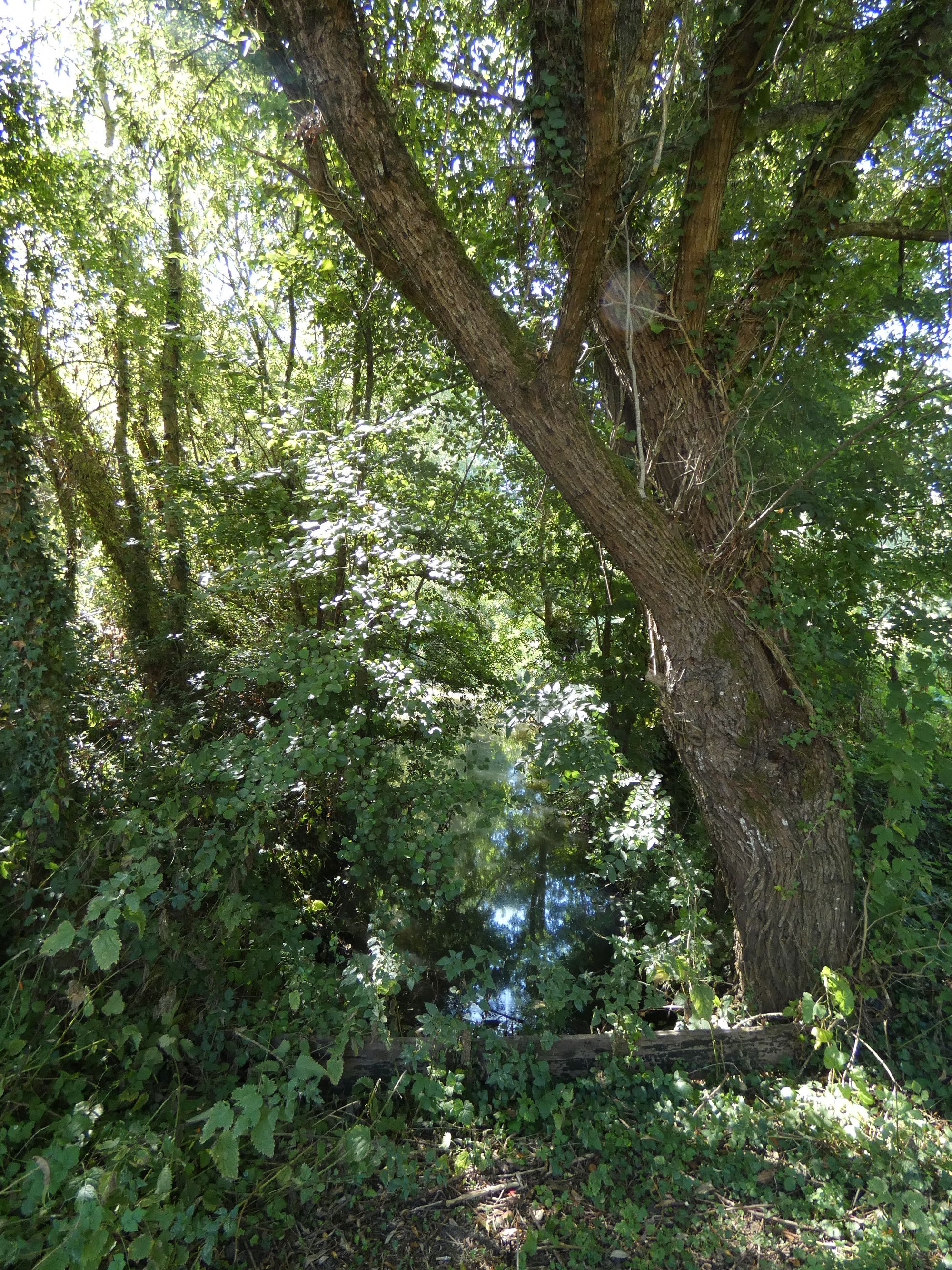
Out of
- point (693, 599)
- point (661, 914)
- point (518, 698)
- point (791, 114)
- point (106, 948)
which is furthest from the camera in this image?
point (661, 914)

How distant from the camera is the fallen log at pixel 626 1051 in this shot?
2.64 m

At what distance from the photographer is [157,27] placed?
489 cm

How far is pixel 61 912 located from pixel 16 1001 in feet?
1.07

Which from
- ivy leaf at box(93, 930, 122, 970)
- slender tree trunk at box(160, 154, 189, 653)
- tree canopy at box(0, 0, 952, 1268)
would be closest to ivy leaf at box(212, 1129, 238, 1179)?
tree canopy at box(0, 0, 952, 1268)

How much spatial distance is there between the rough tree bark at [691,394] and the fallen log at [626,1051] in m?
0.27

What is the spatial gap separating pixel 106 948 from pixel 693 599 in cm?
281

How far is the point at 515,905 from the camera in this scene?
5.19 m

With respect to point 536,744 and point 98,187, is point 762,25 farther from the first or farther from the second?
point 98,187

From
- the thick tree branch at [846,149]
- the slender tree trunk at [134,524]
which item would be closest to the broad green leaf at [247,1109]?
the thick tree branch at [846,149]

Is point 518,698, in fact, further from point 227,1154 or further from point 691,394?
point 227,1154

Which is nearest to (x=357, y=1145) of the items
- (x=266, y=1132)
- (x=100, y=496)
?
(x=266, y=1132)

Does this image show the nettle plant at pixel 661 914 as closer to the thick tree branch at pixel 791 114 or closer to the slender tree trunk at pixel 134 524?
the thick tree branch at pixel 791 114

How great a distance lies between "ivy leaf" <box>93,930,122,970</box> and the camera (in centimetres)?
205

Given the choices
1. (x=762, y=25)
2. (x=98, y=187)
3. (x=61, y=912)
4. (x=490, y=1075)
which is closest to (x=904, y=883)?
(x=490, y=1075)
